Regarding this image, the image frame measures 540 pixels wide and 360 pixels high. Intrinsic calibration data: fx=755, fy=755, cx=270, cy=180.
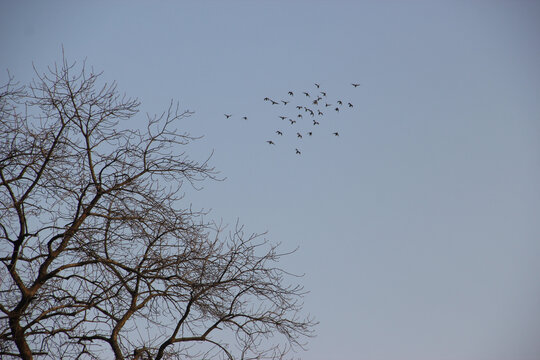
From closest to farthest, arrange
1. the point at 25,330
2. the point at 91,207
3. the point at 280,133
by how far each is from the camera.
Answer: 1. the point at 25,330
2. the point at 91,207
3. the point at 280,133

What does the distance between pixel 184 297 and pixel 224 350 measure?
720 millimetres

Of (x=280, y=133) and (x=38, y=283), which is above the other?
(x=280, y=133)

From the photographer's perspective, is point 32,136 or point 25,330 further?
point 32,136

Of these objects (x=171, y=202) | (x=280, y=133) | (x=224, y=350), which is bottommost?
(x=224, y=350)

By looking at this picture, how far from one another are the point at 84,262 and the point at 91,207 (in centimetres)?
63

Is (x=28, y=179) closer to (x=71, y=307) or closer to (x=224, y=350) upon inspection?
(x=71, y=307)

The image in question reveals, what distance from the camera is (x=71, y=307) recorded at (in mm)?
8062

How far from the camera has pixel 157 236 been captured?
8273 millimetres

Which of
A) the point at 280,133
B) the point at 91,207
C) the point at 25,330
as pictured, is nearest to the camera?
the point at 25,330

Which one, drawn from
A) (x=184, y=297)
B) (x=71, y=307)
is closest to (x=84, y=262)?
(x=71, y=307)

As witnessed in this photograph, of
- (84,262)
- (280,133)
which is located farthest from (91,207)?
(280,133)

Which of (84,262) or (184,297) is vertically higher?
(84,262)

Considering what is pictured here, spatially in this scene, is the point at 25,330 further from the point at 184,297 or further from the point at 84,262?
the point at 184,297

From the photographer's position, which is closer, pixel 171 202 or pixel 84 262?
pixel 84 262
